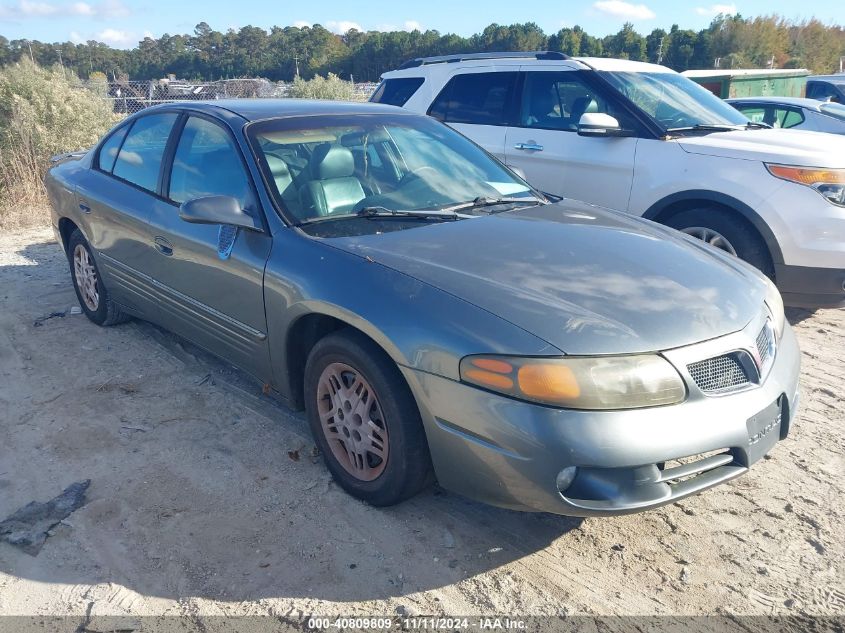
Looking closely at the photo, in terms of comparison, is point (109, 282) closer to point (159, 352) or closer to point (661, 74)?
point (159, 352)

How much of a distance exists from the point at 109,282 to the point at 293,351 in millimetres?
2168

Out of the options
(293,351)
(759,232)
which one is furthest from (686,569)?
(759,232)

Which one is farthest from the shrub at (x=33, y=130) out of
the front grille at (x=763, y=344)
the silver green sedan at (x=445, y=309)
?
the front grille at (x=763, y=344)

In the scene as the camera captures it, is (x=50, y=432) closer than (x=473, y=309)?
No

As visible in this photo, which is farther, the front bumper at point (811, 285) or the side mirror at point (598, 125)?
the side mirror at point (598, 125)

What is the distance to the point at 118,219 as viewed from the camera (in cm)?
435

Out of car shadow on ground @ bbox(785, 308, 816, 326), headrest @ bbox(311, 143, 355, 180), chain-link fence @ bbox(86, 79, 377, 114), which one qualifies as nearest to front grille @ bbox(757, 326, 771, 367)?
headrest @ bbox(311, 143, 355, 180)

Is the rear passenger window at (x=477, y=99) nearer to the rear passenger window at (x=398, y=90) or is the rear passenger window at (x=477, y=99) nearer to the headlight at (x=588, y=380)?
the rear passenger window at (x=398, y=90)

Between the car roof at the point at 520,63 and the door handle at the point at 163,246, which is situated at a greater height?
the car roof at the point at 520,63

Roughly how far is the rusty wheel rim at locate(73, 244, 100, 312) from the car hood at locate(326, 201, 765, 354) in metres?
2.75

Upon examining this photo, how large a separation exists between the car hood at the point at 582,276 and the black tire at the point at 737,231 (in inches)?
62.5

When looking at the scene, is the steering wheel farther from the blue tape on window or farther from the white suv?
the white suv

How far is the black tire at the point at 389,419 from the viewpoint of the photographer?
104 inches

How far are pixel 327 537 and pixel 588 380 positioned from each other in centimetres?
125
